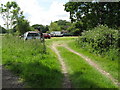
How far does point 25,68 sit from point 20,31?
40.3 meters

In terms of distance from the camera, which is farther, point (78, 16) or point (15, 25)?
point (15, 25)

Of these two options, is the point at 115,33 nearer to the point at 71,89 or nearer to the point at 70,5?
the point at 71,89

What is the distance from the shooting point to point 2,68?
23.7 feet

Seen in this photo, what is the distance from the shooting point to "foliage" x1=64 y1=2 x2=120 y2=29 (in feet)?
60.7

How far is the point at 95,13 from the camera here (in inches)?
814

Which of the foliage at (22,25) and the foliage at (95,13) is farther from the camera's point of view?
the foliage at (22,25)

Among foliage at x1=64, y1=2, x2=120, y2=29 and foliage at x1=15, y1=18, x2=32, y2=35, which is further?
foliage at x1=15, y1=18, x2=32, y2=35

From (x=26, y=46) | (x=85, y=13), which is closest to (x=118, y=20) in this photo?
(x=85, y=13)

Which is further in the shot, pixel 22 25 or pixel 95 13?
pixel 22 25

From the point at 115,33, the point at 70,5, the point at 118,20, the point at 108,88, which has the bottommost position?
the point at 108,88

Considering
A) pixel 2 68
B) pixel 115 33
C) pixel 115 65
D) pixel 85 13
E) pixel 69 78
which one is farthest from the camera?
pixel 85 13

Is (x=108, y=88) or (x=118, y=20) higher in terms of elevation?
(x=118, y=20)

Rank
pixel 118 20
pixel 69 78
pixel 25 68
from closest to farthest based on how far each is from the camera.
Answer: pixel 69 78 → pixel 25 68 → pixel 118 20

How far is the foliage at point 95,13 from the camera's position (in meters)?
18.5
